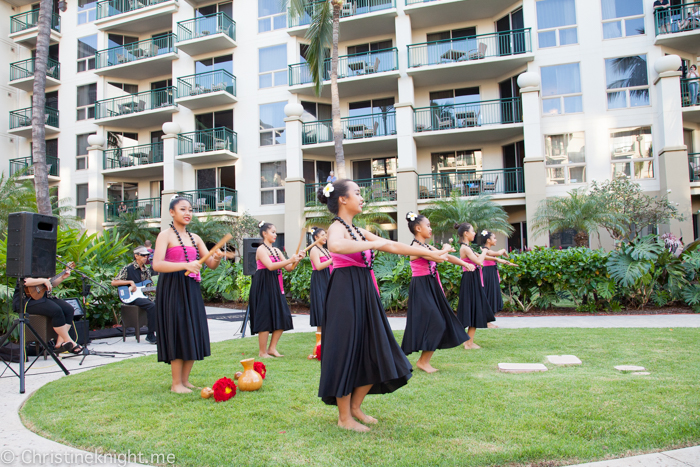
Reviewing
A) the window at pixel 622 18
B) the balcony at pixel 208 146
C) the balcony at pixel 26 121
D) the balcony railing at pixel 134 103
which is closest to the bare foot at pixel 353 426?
the balcony at pixel 208 146

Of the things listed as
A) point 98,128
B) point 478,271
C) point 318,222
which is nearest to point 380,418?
point 478,271

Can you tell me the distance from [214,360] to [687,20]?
21.5 meters

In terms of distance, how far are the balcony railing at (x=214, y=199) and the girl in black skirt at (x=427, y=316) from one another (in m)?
19.3

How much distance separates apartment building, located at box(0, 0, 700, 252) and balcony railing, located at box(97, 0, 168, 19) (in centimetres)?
12

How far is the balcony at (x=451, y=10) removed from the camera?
20781 mm

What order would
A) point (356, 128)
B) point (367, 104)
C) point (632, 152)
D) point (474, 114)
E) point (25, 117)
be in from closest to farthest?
point (632, 152), point (474, 114), point (356, 128), point (367, 104), point (25, 117)

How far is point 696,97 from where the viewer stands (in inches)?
720

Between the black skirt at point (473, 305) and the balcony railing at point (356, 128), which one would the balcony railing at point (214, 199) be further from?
the black skirt at point (473, 305)

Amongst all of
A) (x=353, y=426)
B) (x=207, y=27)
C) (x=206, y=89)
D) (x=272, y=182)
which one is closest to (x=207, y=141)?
(x=206, y=89)

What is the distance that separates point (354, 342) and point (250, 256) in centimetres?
622

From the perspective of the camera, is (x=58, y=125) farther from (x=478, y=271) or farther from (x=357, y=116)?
(x=478, y=271)

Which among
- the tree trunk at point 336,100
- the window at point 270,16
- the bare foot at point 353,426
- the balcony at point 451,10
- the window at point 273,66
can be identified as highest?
the window at point 270,16

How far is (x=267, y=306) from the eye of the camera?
6.82 meters

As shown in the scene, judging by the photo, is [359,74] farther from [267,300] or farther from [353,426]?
[353,426]
